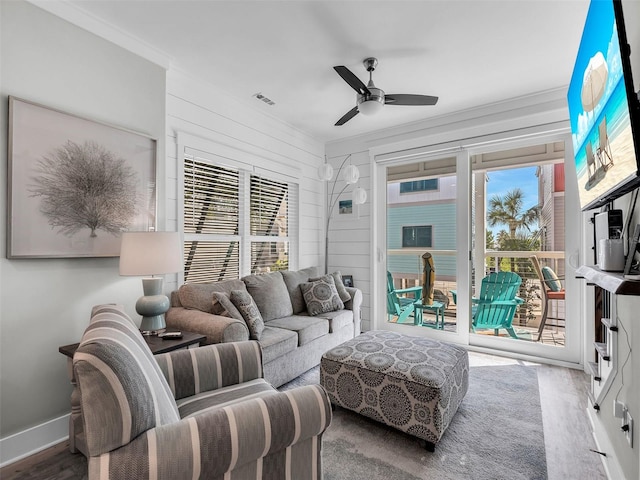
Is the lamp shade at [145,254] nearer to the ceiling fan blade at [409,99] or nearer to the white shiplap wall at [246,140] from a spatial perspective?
the white shiplap wall at [246,140]

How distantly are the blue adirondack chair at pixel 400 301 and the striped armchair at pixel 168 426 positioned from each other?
3179 millimetres

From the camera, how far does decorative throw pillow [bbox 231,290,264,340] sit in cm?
255

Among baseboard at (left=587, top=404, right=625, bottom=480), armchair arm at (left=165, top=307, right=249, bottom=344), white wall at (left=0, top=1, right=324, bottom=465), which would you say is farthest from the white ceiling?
baseboard at (left=587, top=404, right=625, bottom=480)

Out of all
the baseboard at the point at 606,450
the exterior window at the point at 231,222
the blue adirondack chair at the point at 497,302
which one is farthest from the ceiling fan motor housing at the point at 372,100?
the baseboard at the point at 606,450

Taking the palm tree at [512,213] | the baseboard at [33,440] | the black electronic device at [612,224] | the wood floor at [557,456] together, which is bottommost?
the wood floor at [557,456]

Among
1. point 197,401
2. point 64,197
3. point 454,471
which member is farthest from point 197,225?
point 454,471

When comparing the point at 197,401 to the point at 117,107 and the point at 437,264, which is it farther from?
the point at 437,264

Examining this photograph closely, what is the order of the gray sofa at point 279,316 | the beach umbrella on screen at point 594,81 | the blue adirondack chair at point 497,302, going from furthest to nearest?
the blue adirondack chair at point 497,302
the gray sofa at point 279,316
the beach umbrella on screen at point 594,81

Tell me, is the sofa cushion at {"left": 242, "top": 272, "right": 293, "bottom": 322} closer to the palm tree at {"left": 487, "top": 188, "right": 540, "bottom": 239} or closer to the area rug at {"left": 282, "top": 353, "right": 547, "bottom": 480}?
the area rug at {"left": 282, "top": 353, "right": 547, "bottom": 480}

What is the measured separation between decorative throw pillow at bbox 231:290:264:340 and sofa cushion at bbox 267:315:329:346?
0.37 m

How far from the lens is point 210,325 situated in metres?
2.31

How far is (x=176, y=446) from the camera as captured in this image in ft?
3.13

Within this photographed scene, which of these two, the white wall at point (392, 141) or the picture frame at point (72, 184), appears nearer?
the picture frame at point (72, 184)

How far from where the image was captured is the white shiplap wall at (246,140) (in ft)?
9.34
